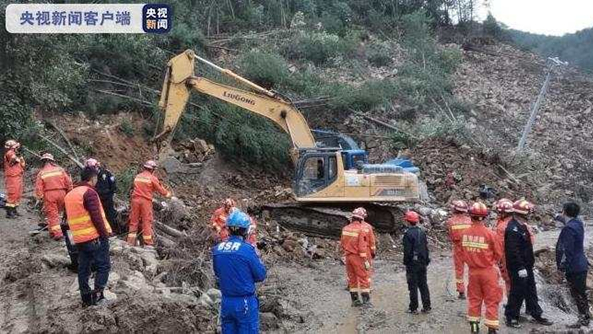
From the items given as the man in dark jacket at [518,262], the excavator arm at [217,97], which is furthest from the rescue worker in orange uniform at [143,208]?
the man in dark jacket at [518,262]

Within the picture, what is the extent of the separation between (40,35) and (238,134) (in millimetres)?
6642

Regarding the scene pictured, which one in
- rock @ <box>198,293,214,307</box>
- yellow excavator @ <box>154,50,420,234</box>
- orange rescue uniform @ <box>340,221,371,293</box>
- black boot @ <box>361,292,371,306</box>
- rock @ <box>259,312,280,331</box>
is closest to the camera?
rock @ <box>198,293,214,307</box>

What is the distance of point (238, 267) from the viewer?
6137 millimetres

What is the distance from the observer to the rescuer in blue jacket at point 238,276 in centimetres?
614

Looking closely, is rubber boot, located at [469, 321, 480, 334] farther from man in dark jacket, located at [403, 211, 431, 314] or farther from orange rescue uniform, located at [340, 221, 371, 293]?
orange rescue uniform, located at [340, 221, 371, 293]

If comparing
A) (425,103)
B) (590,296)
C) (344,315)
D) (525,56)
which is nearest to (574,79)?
(525,56)

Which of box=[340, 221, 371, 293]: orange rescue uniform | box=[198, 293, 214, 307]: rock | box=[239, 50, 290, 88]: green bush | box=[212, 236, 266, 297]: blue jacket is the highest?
box=[239, 50, 290, 88]: green bush

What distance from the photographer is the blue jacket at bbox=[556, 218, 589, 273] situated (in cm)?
823

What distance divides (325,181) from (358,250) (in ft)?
16.4

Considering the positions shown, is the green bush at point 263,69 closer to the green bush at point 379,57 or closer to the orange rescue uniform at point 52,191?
the green bush at point 379,57

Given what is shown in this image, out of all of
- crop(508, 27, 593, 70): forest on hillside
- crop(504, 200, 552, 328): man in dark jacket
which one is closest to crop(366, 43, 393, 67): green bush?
crop(504, 200, 552, 328): man in dark jacket

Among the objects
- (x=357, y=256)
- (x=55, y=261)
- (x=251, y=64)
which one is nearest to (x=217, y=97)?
(x=357, y=256)

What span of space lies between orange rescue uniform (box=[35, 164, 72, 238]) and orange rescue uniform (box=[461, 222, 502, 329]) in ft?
21.0

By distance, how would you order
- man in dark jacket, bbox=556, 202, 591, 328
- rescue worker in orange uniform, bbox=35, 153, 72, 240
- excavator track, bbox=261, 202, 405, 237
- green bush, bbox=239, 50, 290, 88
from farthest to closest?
green bush, bbox=239, 50, 290, 88, excavator track, bbox=261, 202, 405, 237, rescue worker in orange uniform, bbox=35, 153, 72, 240, man in dark jacket, bbox=556, 202, 591, 328
